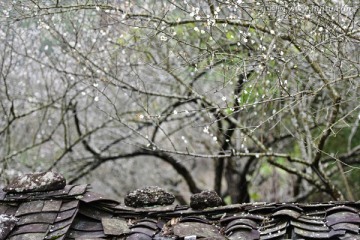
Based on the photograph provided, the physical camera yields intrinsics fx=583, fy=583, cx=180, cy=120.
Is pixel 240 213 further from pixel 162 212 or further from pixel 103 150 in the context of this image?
pixel 103 150

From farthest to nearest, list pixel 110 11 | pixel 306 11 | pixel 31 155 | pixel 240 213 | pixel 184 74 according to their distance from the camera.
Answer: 1. pixel 31 155
2. pixel 184 74
3. pixel 110 11
4. pixel 306 11
5. pixel 240 213

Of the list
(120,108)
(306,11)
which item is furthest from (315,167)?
(120,108)

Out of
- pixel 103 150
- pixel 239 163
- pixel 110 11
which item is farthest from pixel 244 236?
pixel 239 163

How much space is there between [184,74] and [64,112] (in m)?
A: 1.72

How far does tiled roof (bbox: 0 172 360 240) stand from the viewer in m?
3.74

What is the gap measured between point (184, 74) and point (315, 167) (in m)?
2.29

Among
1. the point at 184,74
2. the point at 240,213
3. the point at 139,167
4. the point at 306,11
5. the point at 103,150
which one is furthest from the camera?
the point at 139,167

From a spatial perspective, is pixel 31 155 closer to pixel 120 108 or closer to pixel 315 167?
pixel 120 108

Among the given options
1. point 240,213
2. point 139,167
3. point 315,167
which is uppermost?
point 139,167

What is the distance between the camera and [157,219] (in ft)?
13.7

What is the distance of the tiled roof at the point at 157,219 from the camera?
12.3 ft

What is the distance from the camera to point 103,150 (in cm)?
877

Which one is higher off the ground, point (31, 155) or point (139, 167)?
point (139, 167)

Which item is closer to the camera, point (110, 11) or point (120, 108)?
point (110, 11)
